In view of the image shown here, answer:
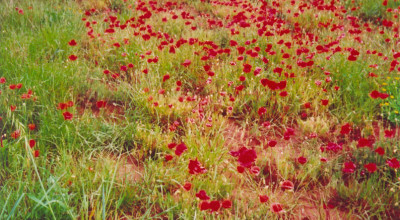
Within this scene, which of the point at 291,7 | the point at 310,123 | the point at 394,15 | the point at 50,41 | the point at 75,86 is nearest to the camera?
the point at 310,123

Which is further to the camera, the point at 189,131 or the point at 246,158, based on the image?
the point at 189,131

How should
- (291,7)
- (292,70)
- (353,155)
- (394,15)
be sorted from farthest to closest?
(291,7) → (394,15) → (292,70) → (353,155)

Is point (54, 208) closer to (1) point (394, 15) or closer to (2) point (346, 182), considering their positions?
(2) point (346, 182)

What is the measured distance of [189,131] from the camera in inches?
96.4

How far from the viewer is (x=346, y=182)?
2289 mm

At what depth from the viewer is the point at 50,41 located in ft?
12.3

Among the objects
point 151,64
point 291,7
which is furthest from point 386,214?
point 291,7

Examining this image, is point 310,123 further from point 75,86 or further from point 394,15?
point 394,15

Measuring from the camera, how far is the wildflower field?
192 centimetres

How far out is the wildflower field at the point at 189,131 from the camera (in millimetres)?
1921

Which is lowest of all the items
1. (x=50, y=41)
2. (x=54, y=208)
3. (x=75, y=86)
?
(x=54, y=208)

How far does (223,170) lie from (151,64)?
170 centimetres

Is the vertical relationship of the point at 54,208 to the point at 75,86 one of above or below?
below

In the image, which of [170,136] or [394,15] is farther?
[394,15]
